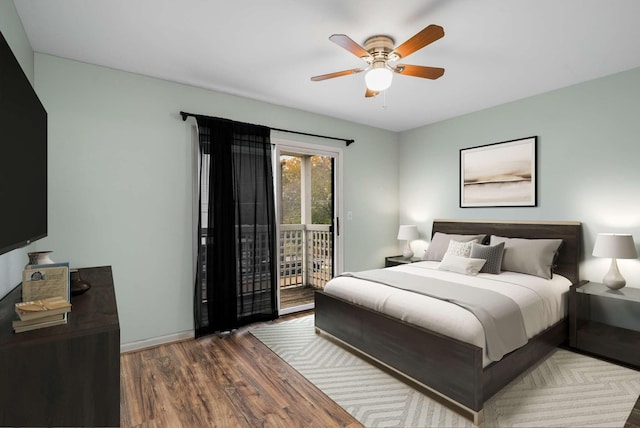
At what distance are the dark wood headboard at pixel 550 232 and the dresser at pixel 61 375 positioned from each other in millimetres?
3863

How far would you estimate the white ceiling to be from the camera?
2.00 metres

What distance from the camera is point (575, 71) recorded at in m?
2.92

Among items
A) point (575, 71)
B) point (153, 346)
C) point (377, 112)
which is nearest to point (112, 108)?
point (153, 346)

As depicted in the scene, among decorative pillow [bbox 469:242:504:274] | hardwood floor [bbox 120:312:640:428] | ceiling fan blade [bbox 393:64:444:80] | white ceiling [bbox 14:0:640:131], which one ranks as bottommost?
hardwood floor [bbox 120:312:640:428]

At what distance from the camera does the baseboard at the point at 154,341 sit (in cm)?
287

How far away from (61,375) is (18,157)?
0.85m

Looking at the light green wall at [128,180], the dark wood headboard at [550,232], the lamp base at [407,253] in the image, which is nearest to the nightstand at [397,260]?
the lamp base at [407,253]

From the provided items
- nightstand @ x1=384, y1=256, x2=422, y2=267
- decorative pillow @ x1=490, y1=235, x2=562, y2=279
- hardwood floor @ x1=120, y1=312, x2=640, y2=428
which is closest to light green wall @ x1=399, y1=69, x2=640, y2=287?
decorative pillow @ x1=490, y1=235, x2=562, y2=279

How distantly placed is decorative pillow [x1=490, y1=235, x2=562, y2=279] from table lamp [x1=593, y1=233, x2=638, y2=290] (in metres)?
0.36

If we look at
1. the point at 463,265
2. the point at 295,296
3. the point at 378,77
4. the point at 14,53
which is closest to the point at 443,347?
the point at 463,265

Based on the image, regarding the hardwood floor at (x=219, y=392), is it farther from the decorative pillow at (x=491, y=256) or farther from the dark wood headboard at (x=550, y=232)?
the dark wood headboard at (x=550, y=232)

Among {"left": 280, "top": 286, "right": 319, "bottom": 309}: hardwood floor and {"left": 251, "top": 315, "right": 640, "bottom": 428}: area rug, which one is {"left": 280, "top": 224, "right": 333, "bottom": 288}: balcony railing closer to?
{"left": 280, "top": 286, "right": 319, "bottom": 309}: hardwood floor

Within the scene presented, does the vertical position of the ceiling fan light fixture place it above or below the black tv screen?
above

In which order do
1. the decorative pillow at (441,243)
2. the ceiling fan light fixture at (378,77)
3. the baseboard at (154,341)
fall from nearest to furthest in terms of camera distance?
the ceiling fan light fixture at (378,77)
the baseboard at (154,341)
the decorative pillow at (441,243)
